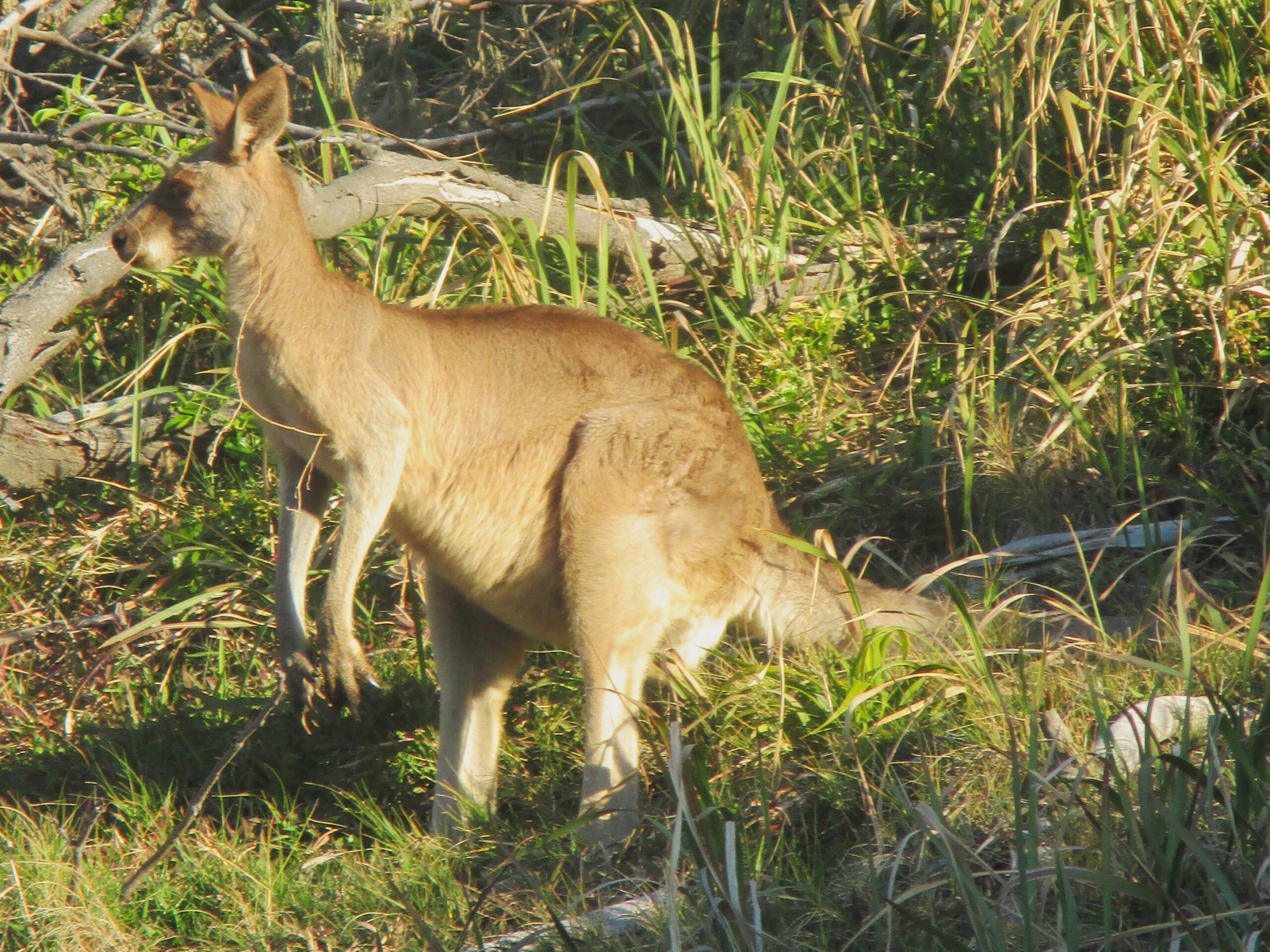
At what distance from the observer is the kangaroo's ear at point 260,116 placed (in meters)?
3.19

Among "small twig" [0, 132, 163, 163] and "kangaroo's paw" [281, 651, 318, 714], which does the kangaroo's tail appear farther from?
"small twig" [0, 132, 163, 163]

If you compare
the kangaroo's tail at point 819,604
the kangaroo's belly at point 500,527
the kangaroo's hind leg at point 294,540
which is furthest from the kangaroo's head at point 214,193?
the kangaroo's tail at point 819,604

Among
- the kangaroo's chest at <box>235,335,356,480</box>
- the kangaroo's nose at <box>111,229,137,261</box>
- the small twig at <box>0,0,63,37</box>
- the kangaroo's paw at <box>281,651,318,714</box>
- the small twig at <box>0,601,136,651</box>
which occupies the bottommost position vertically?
the small twig at <box>0,601,136,651</box>

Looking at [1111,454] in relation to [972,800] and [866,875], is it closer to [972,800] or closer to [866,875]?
[972,800]

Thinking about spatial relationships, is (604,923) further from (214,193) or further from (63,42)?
(63,42)

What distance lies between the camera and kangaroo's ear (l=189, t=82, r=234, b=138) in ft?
10.8

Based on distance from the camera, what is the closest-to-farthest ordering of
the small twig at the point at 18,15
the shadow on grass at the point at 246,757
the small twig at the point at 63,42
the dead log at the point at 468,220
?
the shadow on grass at the point at 246,757 → the dead log at the point at 468,220 → the small twig at the point at 18,15 → the small twig at the point at 63,42

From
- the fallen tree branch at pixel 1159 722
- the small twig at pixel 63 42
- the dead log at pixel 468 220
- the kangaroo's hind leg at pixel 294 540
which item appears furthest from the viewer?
the small twig at pixel 63 42

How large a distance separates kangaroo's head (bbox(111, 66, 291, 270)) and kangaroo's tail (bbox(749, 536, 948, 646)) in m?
1.59

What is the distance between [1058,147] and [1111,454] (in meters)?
1.33

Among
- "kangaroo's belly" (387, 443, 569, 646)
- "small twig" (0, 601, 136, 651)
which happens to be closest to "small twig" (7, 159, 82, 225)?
"small twig" (0, 601, 136, 651)

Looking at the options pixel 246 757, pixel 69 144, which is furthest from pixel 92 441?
pixel 246 757

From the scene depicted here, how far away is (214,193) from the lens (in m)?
3.24

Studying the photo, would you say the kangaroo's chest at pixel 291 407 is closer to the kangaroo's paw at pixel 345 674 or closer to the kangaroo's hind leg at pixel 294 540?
the kangaroo's hind leg at pixel 294 540
